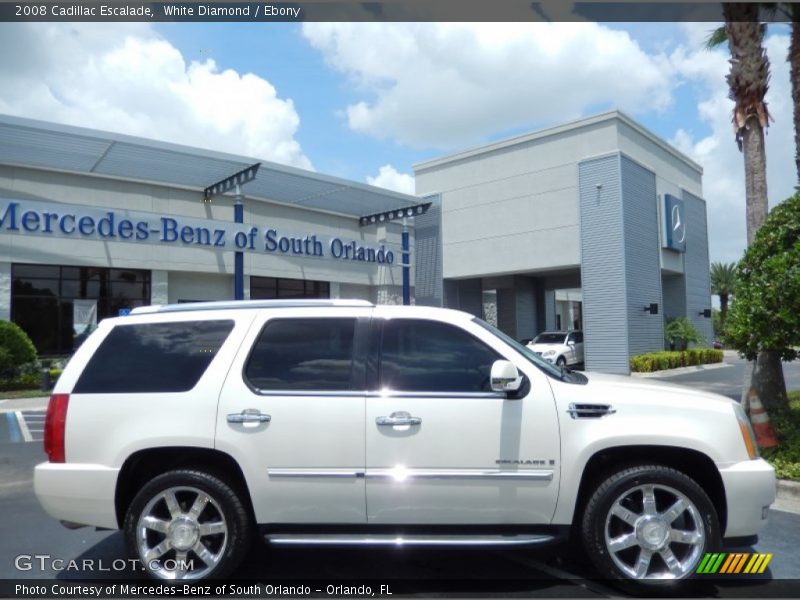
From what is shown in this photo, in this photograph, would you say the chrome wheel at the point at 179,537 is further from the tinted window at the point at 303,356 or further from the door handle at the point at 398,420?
the door handle at the point at 398,420

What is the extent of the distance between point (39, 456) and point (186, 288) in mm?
13584

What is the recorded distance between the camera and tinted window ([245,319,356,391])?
4199mm

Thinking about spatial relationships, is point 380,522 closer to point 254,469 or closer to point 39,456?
point 254,469

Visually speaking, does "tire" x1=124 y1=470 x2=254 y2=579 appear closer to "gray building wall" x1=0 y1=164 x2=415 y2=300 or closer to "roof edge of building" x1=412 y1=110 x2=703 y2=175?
"gray building wall" x1=0 y1=164 x2=415 y2=300

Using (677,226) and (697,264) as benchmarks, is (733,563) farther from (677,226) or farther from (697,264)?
(697,264)

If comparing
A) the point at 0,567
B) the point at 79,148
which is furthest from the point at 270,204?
the point at 0,567

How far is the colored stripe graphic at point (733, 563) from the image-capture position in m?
3.98

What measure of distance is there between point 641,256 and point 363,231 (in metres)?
11.6

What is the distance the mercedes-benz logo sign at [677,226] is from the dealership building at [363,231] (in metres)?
0.13

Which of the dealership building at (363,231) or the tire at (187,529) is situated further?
the dealership building at (363,231)

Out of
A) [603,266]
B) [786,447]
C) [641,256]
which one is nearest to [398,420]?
[786,447]

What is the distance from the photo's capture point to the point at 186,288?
22.2 m

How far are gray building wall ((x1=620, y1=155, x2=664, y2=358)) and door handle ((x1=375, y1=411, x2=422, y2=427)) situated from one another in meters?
19.9

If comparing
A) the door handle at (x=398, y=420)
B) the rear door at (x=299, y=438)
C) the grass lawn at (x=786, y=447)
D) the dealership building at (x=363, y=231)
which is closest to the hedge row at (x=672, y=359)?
the dealership building at (x=363, y=231)
